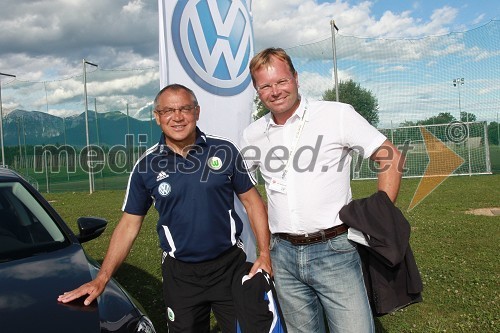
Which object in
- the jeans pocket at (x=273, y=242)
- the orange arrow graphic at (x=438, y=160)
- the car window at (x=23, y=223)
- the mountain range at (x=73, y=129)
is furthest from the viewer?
the mountain range at (x=73, y=129)

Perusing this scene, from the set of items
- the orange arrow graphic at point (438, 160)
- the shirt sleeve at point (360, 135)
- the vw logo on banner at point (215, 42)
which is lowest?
the orange arrow graphic at point (438, 160)

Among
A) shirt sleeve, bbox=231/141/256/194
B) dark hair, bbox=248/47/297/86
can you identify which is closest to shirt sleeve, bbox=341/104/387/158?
dark hair, bbox=248/47/297/86

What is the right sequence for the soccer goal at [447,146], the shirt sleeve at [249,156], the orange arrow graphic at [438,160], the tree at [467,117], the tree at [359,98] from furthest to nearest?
the soccer goal at [447,146] < the orange arrow graphic at [438,160] < the tree at [467,117] < the tree at [359,98] < the shirt sleeve at [249,156]

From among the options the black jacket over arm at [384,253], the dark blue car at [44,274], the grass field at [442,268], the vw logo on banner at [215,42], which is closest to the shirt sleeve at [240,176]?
the black jacket over arm at [384,253]

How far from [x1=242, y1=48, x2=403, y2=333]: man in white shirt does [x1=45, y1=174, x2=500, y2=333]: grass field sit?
2.08m

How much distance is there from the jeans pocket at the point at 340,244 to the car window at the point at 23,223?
5.74 feet

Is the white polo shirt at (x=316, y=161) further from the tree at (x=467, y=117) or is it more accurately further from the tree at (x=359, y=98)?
the tree at (x=467, y=117)

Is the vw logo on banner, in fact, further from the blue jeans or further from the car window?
the blue jeans

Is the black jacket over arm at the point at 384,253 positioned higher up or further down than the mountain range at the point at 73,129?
further down

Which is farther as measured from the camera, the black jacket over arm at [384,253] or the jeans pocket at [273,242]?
the jeans pocket at [273,242]

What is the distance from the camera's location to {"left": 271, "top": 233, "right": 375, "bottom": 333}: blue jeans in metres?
2.25

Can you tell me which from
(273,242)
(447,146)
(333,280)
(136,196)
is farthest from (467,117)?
(136,196)

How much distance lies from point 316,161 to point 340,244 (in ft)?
1.35

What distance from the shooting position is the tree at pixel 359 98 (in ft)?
50.6
